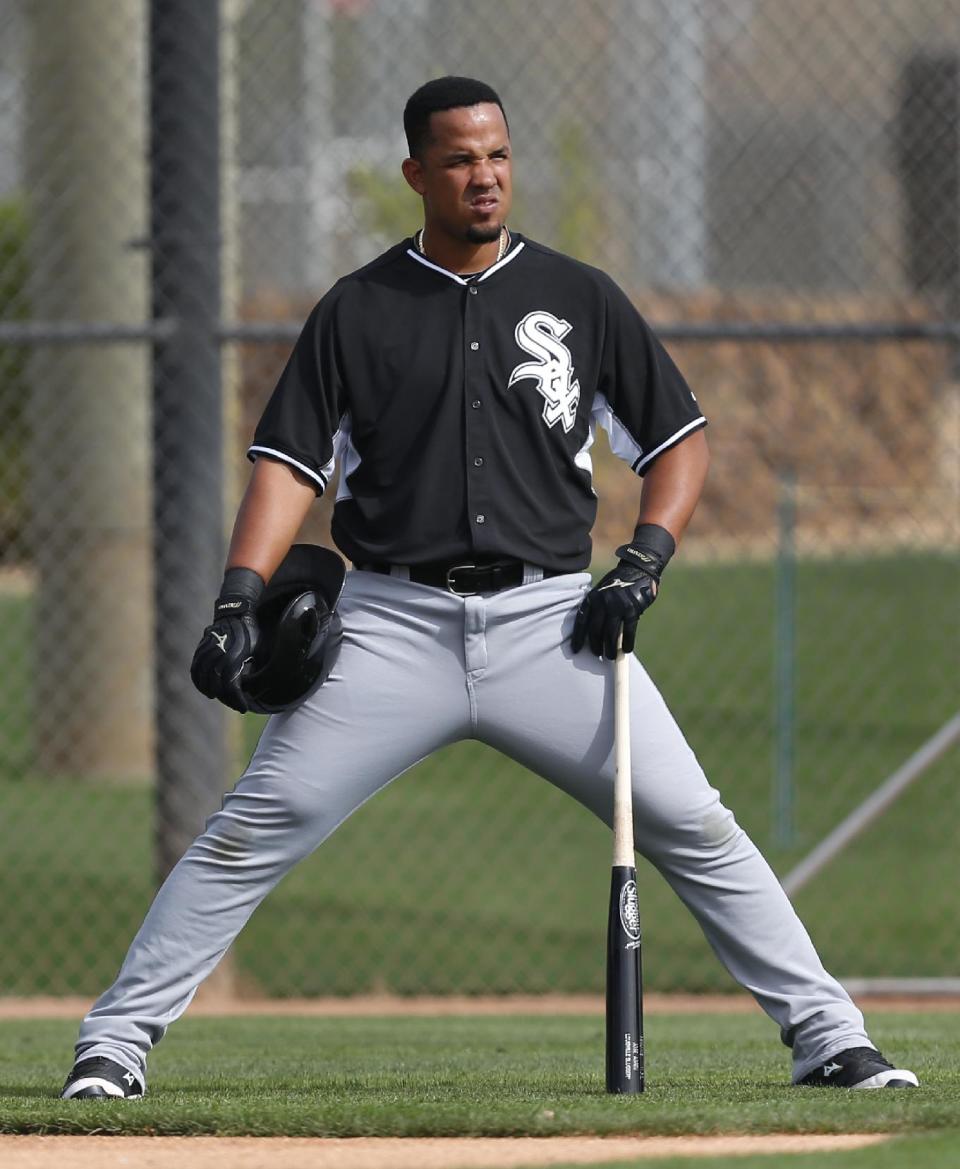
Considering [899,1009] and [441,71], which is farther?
[441,71]

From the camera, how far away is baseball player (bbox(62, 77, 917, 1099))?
4.04 m

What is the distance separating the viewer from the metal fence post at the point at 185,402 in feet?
21.7

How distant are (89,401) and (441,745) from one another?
6.51 m

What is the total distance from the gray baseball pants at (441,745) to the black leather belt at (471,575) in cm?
2

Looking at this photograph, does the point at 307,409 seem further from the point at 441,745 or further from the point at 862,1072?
the point at 862,1072

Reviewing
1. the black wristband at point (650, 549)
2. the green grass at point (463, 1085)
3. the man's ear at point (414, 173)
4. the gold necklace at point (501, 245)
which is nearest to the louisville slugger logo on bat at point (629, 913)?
the green grass at point (463, 1085)

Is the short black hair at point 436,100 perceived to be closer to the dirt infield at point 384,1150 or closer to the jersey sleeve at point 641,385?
the jersey sleeve at point 641,385

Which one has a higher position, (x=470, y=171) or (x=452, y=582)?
(x=470, y=171)

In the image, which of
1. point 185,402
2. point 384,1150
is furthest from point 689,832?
point 185,402

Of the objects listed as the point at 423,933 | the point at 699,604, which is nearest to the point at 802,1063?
the point at 423,933

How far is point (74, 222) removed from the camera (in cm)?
1014

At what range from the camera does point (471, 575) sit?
4074 millimetres

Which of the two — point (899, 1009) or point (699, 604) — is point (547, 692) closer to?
point (899, 1009)

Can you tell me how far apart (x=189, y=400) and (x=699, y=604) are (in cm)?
1273
